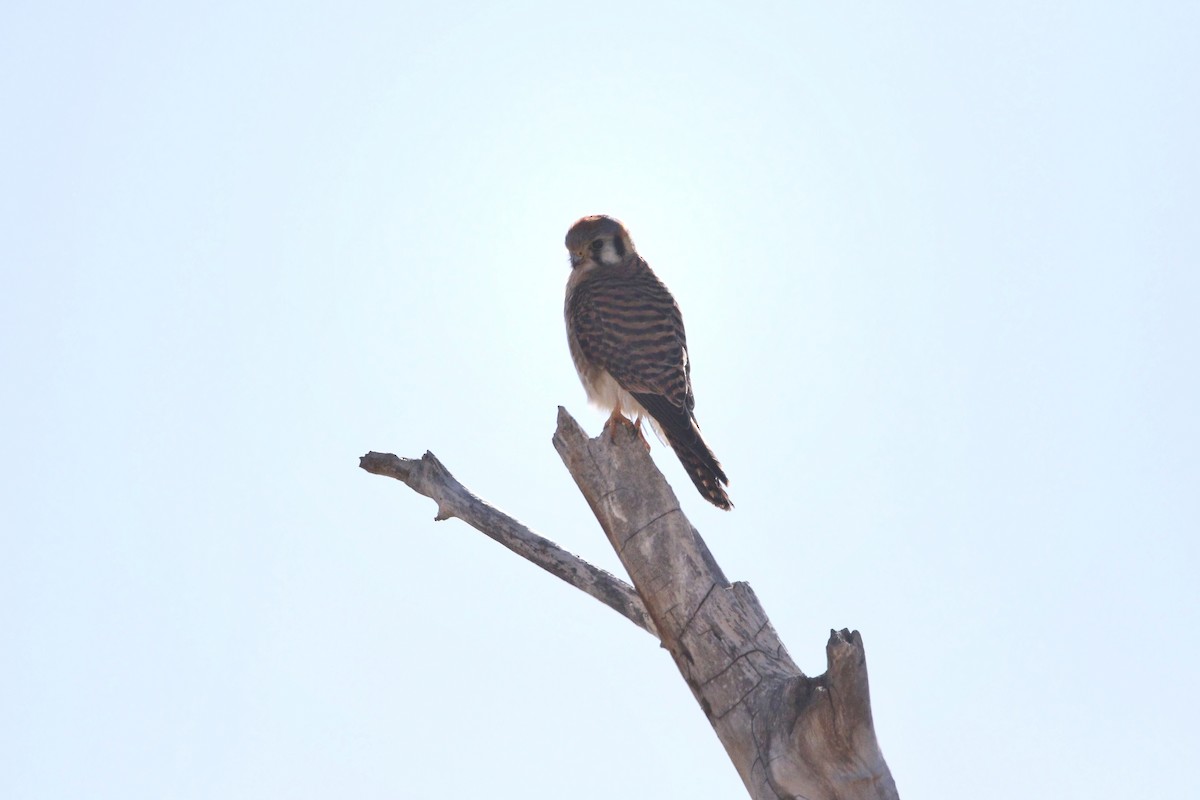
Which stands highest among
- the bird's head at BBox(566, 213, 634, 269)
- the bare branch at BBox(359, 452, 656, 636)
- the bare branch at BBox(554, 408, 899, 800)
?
the bird's head at BBox(566, 213, 634, 269)

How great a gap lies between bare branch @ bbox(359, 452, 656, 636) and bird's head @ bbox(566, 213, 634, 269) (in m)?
2.21

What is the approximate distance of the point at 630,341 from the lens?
6234 mm

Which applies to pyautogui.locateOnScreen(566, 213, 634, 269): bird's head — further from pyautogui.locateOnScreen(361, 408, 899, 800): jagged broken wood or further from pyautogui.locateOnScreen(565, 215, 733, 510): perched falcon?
pyautogui.locateOnScreen(361, 408, 899, 800): jagged broken wood

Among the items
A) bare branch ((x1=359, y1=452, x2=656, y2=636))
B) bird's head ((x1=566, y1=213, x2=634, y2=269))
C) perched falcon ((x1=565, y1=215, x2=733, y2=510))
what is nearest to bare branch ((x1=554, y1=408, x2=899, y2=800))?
bare branch ((x1=359, y1=452, x2=656, y2=636))

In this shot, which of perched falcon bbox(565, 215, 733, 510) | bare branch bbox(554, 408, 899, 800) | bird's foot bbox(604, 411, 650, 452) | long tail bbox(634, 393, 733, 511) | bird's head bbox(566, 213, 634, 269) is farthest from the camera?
bird's head bbox(566, 213, 634, 269)

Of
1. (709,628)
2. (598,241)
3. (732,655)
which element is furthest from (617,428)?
(598,241)

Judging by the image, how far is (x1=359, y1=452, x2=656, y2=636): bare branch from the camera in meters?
4.81

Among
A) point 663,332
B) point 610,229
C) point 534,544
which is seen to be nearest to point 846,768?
point 534,544

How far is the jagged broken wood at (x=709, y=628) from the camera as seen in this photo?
12.8ft

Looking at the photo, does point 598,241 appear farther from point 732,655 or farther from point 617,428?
point 732,655

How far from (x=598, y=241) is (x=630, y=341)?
3.45ft

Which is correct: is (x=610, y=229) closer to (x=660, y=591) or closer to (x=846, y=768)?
(x=660, y=591)

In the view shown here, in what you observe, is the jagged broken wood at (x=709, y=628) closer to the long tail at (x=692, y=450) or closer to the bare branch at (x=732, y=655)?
the bare branch at (x=732, y=655)

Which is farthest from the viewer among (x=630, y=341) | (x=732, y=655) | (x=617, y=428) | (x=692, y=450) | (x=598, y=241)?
(x=598, y=241)
